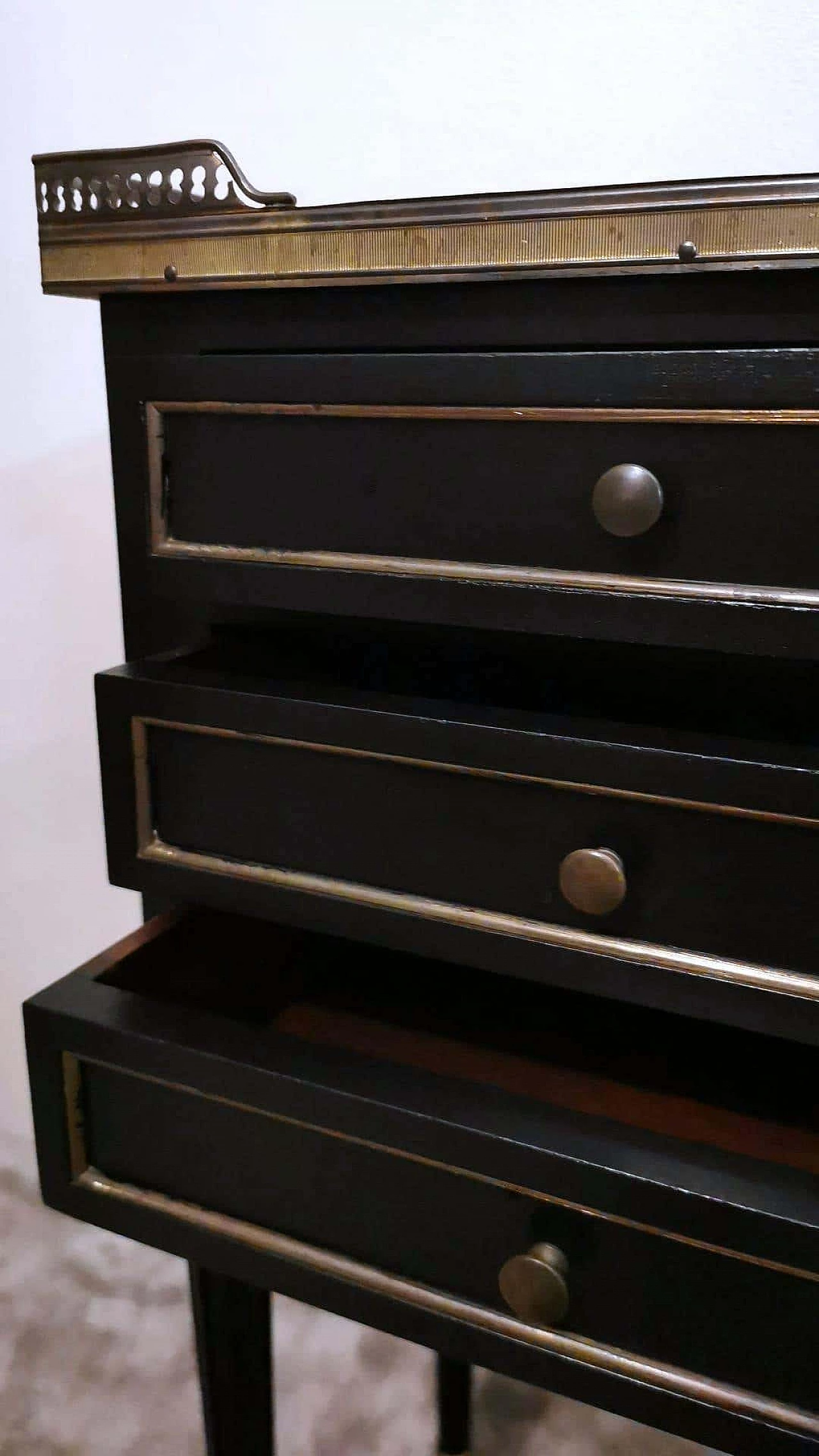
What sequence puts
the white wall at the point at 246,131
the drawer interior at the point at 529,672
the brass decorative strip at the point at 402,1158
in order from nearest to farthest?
the brass decorative strip at the point at 402,1158
the drawer interior at the point at 529,672
the white wall at the point at 246,131

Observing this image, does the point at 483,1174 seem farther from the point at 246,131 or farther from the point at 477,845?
the point at 246,131

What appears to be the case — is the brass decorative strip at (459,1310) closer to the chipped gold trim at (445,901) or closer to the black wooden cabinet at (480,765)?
the black wooden cabinet at (480,765)

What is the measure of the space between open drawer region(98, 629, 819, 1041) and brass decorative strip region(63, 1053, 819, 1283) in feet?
0.30

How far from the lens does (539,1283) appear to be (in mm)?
453

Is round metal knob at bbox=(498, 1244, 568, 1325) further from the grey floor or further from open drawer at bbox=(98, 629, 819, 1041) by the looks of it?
the grey floor

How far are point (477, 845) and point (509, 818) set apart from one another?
0.07 ft

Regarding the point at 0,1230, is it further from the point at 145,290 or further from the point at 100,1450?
the point at 145,290

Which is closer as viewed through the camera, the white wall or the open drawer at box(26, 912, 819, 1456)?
the open drawer at box(26, 912, 819, 1456)

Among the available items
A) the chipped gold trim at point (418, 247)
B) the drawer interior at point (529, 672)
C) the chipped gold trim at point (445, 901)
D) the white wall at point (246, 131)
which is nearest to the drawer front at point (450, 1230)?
Answer: the chipped gold trim at point (445, 901)

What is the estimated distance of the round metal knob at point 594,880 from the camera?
47 cm

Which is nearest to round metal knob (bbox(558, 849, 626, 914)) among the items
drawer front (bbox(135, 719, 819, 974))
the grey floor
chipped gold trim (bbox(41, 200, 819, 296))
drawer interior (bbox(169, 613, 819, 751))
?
drawer front (bbox(135, 719, 819, 974))

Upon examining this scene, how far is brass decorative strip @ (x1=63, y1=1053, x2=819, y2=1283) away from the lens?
Answer: 42 centimetres

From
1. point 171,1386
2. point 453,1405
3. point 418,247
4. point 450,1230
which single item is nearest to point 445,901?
point 450,1230

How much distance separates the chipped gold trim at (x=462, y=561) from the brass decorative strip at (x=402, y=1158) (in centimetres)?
25
